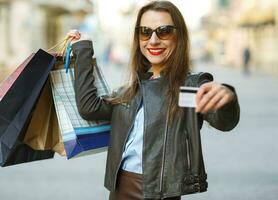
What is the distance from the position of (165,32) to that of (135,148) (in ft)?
1.64

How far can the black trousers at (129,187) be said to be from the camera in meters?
2.36

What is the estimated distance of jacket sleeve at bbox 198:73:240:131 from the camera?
2.16m

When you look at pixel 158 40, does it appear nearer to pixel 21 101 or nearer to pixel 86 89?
pixel 86 89

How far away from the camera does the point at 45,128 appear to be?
276 centimetres

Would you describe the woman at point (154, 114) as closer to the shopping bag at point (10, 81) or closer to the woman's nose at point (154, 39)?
the woman's nose at point (154, 39)

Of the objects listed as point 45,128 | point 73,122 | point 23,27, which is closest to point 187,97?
point 73,122

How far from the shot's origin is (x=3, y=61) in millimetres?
22406

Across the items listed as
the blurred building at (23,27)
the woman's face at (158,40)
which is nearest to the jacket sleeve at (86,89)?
the woman's face at (158,40)

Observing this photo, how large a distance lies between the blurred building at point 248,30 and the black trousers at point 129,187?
30.5 meters

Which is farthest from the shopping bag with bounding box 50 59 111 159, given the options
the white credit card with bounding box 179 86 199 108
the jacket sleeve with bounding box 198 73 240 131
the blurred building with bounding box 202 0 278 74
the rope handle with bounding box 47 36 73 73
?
the blurred building with bounding box 202 0 278 74

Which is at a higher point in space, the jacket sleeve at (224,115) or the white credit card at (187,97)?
the white credit card at (187,97)

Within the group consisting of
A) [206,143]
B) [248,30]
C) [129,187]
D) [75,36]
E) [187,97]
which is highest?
[75,36]

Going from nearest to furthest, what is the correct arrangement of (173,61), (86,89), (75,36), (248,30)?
1. (173,61)
2. (86,89)
3. (75,36)
4. (248,30)

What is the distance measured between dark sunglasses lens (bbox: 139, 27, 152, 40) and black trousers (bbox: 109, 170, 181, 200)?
58 cm
